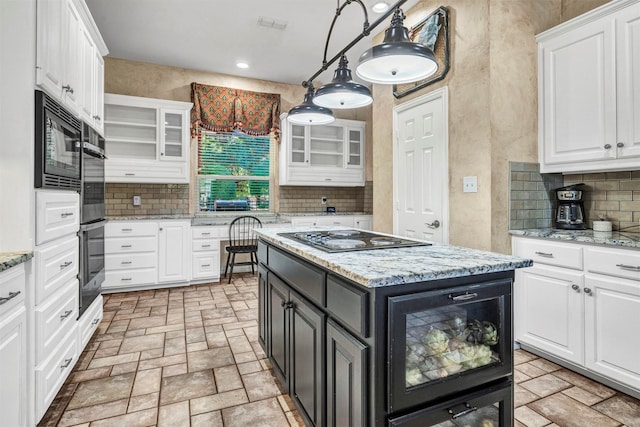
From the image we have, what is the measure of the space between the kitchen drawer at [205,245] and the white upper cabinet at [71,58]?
192cm

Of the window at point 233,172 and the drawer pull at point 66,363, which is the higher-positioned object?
the window at point 233,172

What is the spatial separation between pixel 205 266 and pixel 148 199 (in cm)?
124

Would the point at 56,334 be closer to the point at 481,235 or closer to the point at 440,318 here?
the point at 440,318

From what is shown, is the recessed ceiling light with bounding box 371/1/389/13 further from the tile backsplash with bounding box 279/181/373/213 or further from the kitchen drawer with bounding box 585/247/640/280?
the tile backsplash with bounding box 279/181/373/213

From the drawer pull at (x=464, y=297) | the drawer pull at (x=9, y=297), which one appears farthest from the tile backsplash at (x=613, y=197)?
the drawer pull at (x=9, y=297)

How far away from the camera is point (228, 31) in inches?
153

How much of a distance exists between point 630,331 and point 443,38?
2457 millimetres

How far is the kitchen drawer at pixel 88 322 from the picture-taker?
235 cm

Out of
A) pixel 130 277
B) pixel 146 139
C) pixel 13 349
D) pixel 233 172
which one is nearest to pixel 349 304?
pixel 13 349

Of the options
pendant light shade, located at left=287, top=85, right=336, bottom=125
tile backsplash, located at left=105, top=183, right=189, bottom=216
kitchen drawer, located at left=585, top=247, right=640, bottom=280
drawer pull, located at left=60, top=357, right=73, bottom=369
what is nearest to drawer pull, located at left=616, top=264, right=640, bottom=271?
kitchen drawer, located at left=585, top=247, right=640, bottom=280

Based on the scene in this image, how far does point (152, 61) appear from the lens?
184 inches

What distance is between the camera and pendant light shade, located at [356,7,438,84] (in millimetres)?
1519

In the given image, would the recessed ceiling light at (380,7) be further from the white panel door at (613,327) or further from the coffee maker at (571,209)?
the white panel door at (613,327)

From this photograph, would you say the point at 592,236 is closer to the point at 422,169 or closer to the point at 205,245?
the point at 422,169
